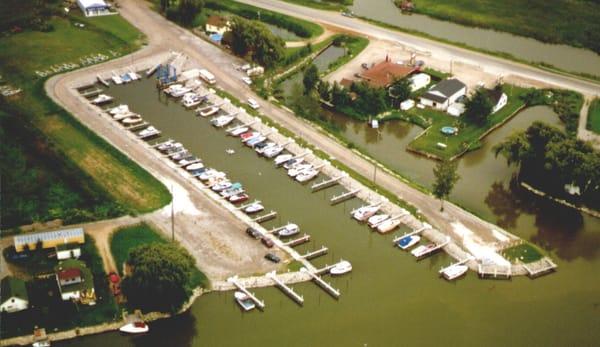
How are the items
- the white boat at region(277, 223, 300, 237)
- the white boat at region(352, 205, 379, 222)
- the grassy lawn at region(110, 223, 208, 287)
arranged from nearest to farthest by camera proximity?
the grassy lawn at region(110, 223, 208, 287) → the white boat at region(277, 223, 300, 237) → the white boat at region(352, 205, 379, 222)

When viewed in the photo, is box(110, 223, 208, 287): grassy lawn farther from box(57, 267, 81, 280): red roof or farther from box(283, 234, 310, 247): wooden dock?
box(283, 234, 310, 247): wooden dock

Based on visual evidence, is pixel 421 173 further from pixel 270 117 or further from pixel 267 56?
pixel 267 56

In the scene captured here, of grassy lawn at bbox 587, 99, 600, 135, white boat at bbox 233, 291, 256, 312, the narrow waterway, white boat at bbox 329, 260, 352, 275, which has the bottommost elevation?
white boat at bbox 233, 291, 256, 312

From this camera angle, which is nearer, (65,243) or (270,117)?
(65,243)

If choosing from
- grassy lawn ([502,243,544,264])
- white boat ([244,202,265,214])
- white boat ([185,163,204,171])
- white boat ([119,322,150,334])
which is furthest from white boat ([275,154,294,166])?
white boat ([119,322,150,334])

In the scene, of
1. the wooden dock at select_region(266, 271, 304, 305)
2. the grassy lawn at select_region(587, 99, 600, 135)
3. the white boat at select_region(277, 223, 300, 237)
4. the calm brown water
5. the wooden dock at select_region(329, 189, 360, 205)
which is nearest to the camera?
the calm brown water

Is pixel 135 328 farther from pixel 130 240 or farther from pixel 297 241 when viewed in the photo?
pixel 297 241

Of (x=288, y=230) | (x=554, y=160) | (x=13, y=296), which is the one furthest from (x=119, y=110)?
(x=554, y=160)

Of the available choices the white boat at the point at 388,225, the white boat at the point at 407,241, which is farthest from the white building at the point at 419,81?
the white boat at the point at 407,241

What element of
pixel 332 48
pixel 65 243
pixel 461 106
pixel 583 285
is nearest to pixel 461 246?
pixel 583 285
